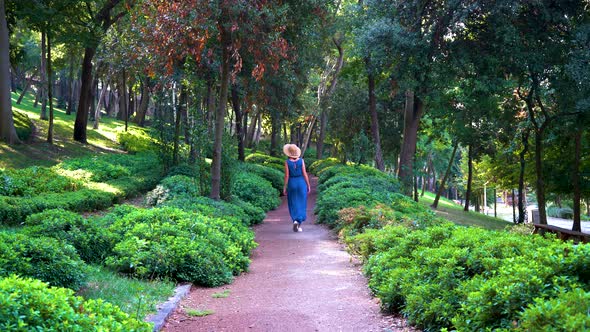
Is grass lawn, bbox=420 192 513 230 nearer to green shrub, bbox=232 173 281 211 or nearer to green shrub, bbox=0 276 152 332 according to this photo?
green shrub, bbox=232 173 281 211

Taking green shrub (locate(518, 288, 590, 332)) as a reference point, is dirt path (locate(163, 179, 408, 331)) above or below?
below

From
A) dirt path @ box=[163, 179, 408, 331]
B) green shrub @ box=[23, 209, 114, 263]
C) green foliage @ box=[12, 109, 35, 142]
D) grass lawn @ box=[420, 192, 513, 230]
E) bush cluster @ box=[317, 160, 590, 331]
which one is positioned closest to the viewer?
bush cluster @ box=[317, 160, 590, 331]

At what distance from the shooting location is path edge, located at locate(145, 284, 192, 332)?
5652 millimetres

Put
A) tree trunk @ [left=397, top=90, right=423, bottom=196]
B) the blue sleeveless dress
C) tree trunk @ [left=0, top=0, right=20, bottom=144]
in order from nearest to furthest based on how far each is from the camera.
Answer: the blue sleeveless dress → tree trunk @ [left=0, top=0, right=20, bottom=144] → tree trunk @ [left=397, top=90, right=423, bottom=196]

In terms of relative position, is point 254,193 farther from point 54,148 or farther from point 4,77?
point 54,148

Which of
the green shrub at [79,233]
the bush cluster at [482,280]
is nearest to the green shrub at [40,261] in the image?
the green shrub at [79,233]

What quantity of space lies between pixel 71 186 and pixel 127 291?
9.36m

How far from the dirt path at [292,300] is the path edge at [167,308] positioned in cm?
8

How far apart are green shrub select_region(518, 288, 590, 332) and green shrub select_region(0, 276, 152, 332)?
2.59 m

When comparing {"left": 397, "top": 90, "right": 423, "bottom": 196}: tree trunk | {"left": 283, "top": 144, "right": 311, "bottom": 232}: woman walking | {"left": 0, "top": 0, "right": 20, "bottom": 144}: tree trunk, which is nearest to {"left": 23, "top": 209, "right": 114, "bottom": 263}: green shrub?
{"left": 283, "top": 144, "right": 311, "bottom": 232}: woman walking

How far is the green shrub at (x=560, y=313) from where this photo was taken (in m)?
3.46

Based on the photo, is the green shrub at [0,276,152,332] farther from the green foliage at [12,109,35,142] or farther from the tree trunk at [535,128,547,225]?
the green foliage at [12,109,35,142]

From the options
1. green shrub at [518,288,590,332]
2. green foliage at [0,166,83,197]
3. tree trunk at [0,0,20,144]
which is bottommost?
green foliage at [0,166,83,197]

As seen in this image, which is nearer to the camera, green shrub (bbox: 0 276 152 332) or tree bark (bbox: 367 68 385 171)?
green shrub (bbox: 0 276 152 332)
